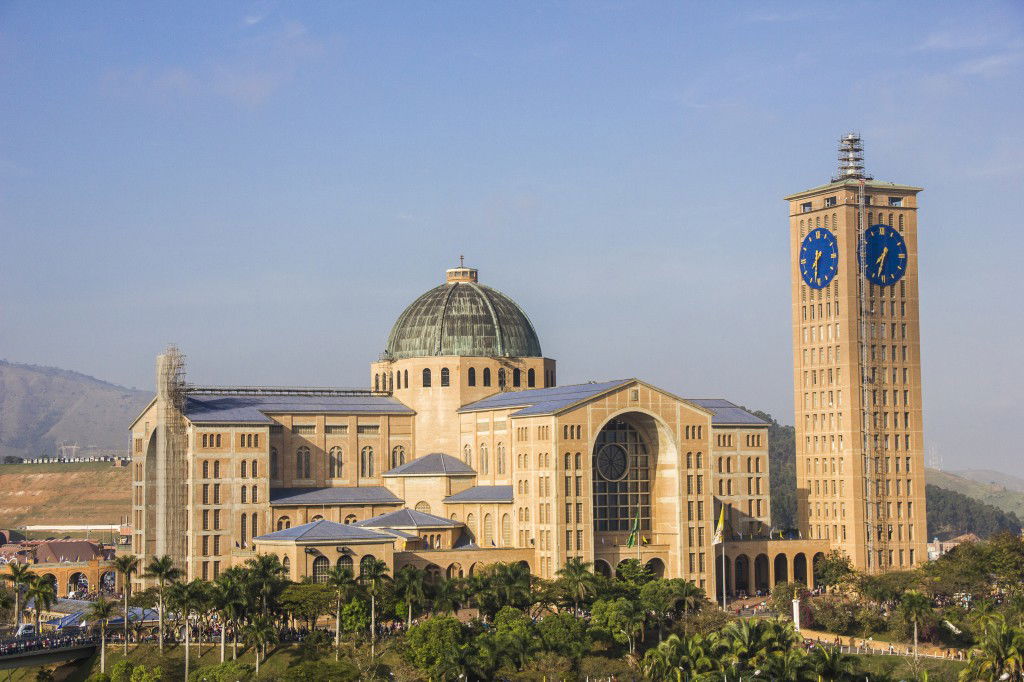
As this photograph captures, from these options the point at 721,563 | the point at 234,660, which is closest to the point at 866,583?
the point at 721,563

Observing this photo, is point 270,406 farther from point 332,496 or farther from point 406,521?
point 406,521

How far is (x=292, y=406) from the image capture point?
428 ft

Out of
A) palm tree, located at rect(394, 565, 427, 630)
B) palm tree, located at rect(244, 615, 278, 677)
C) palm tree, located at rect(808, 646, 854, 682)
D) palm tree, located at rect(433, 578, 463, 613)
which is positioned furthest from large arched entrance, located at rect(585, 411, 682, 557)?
palm tree, located at rect(808, 646, 854, 682)

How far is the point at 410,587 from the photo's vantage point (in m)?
102

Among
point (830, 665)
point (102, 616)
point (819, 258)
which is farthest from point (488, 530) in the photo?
point (830, 665)

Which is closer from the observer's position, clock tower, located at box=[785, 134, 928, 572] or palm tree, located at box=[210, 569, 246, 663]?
palm tree, located at box=[210, 569, 246, 663]

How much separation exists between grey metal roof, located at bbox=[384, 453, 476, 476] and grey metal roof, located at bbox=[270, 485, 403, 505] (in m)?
2.29

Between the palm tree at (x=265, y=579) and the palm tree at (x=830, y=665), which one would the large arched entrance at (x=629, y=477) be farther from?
the palm tree at (x=830, y=665)

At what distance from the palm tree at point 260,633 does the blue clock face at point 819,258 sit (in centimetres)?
5835

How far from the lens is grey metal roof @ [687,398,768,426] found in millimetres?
134500

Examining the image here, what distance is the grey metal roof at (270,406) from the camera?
401 feet

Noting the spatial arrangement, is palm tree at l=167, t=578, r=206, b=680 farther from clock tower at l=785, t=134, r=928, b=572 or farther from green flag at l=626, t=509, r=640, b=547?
clock tower at l=785, t=134, r=928, b=572

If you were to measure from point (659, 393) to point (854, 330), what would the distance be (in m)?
20.3

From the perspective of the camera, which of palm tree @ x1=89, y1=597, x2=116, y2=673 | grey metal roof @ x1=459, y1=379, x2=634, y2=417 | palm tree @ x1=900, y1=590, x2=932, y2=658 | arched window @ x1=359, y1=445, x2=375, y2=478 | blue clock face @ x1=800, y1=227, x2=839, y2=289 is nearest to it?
palm tree @ x1=89, y1=597, x2=116, y2=673
